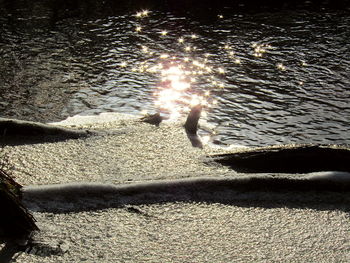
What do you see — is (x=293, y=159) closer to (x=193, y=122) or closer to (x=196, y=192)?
(x=196, y=192)

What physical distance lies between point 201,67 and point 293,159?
4.83 metres

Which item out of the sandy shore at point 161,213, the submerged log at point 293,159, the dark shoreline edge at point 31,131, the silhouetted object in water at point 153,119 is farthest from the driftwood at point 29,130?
the submerged log at point 293,159

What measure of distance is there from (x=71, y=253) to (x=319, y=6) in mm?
12606

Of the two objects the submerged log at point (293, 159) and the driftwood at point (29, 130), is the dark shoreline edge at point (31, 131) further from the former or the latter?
the submerged log at point (293, 159)

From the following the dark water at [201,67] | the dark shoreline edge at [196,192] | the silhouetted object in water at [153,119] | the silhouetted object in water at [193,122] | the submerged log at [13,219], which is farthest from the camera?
the dark water at [201,67]

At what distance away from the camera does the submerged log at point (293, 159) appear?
19.2 ft

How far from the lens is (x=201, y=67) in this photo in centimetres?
1038

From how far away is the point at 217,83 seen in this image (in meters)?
9.57

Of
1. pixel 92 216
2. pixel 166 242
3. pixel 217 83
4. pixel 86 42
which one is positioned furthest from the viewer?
pixel 86 42

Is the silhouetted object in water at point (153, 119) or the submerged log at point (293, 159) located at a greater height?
the submerged log at point (293, 159)

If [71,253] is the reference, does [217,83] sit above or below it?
below

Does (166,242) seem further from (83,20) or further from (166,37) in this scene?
(83,20)

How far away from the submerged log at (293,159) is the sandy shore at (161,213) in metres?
0.25

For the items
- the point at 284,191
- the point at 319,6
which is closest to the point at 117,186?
the point at 284,191
